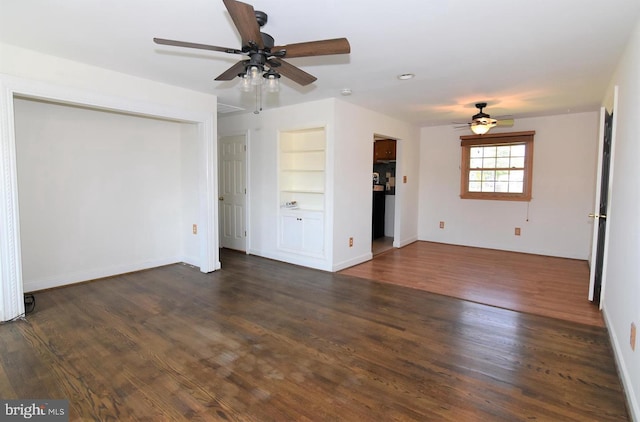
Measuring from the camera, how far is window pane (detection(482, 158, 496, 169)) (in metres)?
6.07

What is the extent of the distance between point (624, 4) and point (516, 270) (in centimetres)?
353

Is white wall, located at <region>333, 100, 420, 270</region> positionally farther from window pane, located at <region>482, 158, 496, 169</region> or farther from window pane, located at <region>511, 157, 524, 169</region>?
window pane, located at <region>511, 157, 524, 169</region>

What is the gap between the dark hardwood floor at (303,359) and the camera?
1.87 m

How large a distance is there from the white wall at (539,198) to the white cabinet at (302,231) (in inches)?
124

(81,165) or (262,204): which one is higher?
(81,165)

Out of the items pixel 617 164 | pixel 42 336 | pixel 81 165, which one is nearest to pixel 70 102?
pixel 81 165

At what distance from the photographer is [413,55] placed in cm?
288

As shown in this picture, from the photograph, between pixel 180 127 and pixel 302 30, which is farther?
pixel 180 127

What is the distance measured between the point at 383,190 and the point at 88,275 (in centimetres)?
542

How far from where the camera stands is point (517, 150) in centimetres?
584

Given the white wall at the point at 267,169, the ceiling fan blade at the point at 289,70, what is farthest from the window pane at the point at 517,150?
the ceiling fan blade at the point at 289,70

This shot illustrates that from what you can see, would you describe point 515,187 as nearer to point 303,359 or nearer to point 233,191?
point 233,191

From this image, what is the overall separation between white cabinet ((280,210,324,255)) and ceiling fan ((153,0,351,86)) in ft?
8.28

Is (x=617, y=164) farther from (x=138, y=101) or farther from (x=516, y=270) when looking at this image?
(x=138, y=101)
